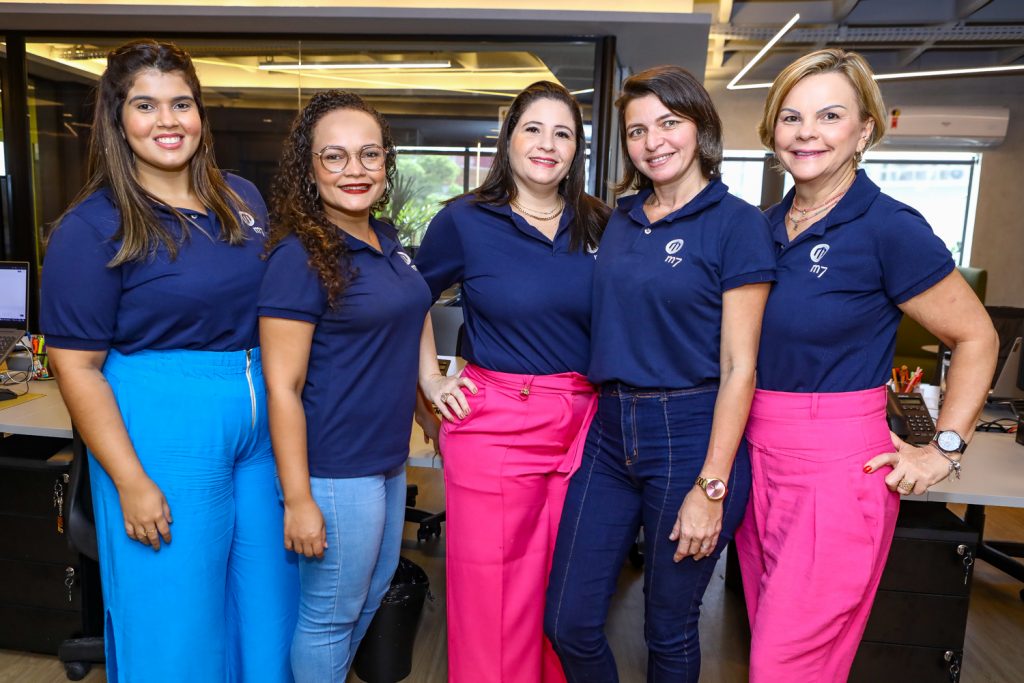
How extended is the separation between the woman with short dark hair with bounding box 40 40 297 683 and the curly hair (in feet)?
0.36

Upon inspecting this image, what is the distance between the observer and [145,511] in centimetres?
162

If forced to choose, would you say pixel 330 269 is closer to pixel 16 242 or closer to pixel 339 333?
pixel 339 333

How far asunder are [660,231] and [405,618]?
61.6 inches

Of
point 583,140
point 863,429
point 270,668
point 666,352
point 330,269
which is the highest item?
point 583,140

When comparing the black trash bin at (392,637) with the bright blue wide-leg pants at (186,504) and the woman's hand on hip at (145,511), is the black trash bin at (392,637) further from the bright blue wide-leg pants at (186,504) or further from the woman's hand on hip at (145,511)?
the woman's hand on hip at (145,511)

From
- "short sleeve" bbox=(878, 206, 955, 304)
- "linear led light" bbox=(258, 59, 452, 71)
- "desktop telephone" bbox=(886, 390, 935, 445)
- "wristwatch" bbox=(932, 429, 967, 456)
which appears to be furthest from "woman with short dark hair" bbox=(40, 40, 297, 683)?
"linear led light" bbox=(258, 59, 452, 71)

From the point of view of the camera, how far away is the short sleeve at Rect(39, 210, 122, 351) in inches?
60.8

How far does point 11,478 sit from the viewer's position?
258 centimetres

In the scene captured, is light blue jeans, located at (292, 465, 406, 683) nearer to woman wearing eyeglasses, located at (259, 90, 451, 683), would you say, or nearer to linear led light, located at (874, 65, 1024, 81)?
woman wearing eyeglasses, located at (259, 90, 451, 683)

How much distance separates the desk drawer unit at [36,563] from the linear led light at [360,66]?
331 cm

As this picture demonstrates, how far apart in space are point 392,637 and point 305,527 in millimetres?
998

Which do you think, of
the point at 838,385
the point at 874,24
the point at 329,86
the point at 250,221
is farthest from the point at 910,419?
the point at 874,24

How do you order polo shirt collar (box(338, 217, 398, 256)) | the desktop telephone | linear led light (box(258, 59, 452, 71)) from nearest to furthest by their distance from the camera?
1. polo shirt collar (box(338, 217, 398, 256))
2. the desktop telephone
3. linear led light (box(258, 59, 452, 71))

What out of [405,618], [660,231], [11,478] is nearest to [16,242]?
[11,478]
